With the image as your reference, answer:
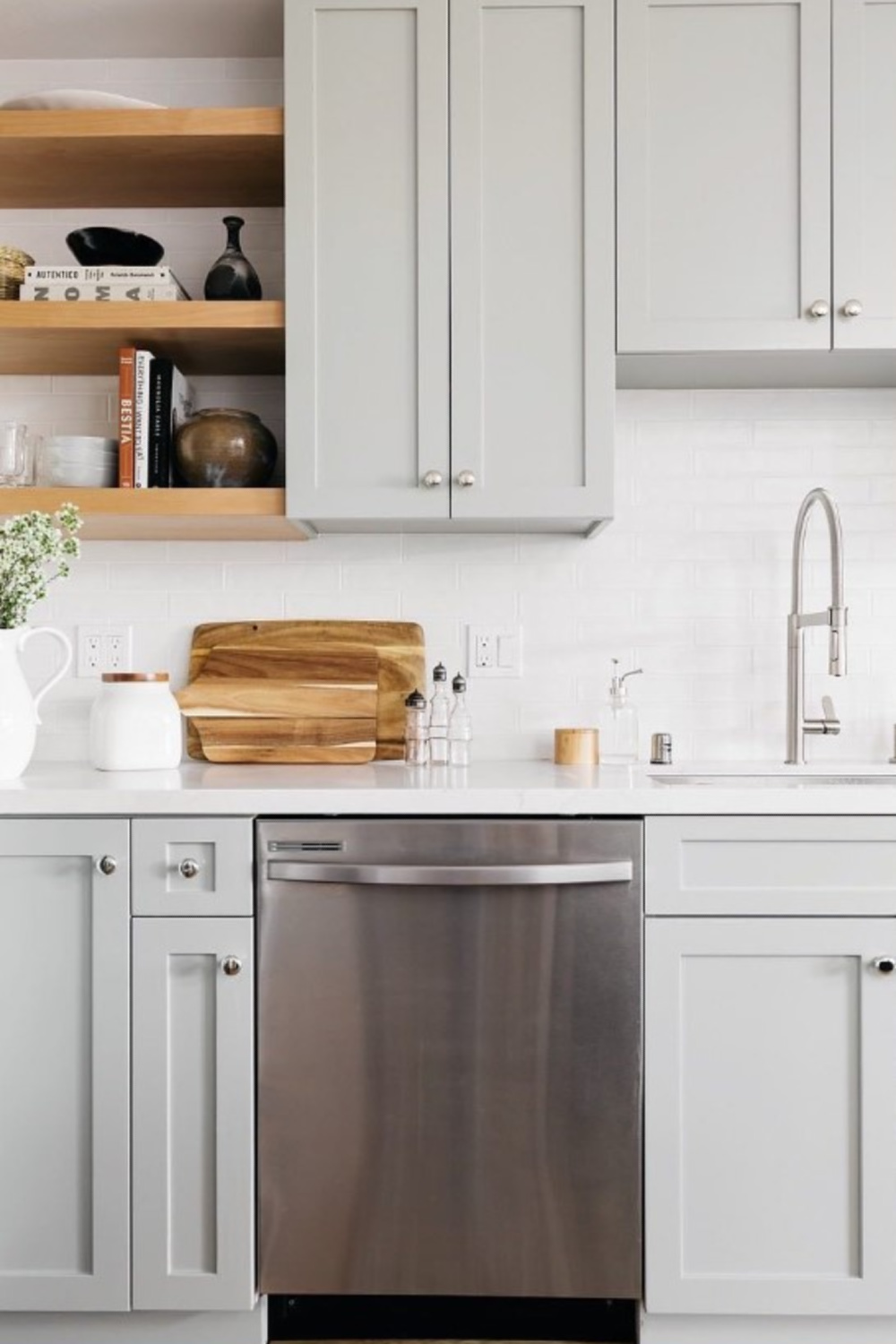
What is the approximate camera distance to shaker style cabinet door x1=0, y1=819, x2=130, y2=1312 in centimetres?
175

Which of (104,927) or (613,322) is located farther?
(613,322)

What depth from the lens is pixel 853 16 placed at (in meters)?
2.01

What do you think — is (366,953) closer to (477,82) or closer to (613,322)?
(613,322)

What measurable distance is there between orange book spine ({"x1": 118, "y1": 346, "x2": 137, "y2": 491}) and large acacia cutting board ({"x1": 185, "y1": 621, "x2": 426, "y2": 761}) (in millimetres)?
408

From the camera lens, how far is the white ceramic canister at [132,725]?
79.0 inches

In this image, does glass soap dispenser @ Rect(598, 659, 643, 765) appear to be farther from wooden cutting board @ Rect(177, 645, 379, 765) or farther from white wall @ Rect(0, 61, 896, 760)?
wooden cutting board @ Rect(177, 645, 379, 765)

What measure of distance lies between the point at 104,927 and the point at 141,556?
0.94 m

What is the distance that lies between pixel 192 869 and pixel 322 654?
72 centimetres

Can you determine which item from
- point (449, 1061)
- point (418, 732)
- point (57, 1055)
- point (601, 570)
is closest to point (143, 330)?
point (418, 732)

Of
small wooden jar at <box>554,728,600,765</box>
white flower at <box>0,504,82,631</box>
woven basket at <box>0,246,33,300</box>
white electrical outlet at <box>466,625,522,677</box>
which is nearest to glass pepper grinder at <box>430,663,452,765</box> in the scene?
white electrical outlet at <box>466,625,522,677</box>

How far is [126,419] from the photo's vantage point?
2125mm

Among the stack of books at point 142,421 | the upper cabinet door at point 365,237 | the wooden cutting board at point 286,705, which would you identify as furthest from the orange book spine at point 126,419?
the wooden cutting board at point 286,705

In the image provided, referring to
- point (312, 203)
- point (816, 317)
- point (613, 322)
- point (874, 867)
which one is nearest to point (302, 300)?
point (312, 203)

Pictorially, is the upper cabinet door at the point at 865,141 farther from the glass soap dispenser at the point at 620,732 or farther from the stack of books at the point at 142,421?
the stack of books at the point at 142,421
